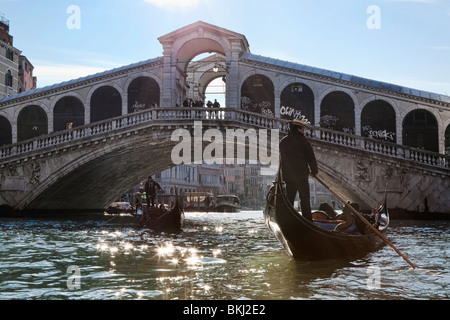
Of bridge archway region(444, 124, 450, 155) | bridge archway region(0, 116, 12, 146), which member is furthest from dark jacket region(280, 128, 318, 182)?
bridge archway region(0, 116, 12, 146)

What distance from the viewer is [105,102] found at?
872 inches

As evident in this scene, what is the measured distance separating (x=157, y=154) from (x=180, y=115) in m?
4.06

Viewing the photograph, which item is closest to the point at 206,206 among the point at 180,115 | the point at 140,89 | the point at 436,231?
the point at 140,89

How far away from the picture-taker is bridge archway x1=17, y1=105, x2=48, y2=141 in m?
22.8

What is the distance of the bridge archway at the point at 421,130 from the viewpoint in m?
19.6

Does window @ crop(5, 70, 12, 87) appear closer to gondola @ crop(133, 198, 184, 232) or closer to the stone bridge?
the stone bridge

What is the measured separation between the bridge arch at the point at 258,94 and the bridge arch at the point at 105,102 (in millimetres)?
4921

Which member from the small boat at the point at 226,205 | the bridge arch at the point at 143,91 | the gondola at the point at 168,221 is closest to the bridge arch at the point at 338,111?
the bridge arch at the point at 143,91

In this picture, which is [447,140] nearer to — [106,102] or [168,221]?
[168,221]

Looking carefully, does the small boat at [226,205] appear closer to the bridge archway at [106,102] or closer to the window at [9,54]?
the window at [9,54]

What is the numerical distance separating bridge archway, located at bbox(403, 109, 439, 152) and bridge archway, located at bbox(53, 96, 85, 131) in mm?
12250
